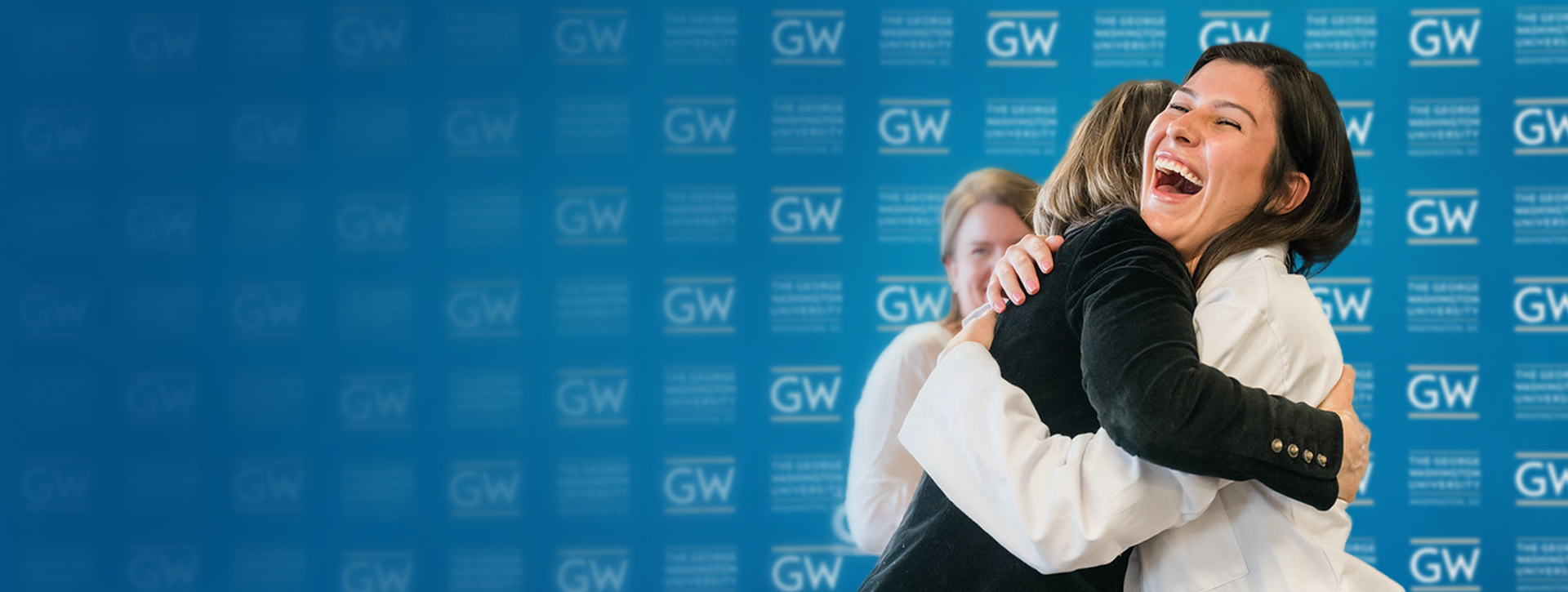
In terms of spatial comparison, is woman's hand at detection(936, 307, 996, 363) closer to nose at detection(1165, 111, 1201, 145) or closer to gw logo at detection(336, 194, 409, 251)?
nose at detection(1165, 111, 1201, 145)

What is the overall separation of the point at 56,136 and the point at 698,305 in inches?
89.8

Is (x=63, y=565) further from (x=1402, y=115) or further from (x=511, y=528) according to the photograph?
(x=1402, y=115)

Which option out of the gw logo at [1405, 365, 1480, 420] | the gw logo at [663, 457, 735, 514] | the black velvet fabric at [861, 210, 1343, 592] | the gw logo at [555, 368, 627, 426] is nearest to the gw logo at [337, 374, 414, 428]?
the gw logo at [555, 368, 627, 426]

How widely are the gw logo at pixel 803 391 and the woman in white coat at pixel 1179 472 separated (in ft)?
7.87

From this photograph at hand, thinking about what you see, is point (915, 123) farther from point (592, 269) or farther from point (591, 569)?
point (591, 569)

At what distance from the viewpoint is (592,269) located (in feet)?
12.8

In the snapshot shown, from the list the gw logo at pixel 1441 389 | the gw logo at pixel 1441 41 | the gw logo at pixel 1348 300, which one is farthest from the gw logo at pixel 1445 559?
the gw logo at pixel 1441 41

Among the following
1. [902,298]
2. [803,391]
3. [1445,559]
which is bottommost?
[1445,559]

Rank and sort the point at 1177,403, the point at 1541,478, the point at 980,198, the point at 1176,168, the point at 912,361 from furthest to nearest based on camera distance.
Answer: the point at 1541,478
the point at 980,198
the point at 912,361
the point at 1176,168
the point at 1177,403

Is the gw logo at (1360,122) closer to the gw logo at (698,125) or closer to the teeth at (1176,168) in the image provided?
the gw logo at (698,125)

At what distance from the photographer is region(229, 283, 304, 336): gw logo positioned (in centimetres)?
394

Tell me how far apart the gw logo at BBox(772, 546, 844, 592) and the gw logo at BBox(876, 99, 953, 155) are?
136cm

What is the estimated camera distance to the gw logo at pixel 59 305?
13.0 feet

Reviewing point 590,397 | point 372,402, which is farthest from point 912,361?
point 372,402
